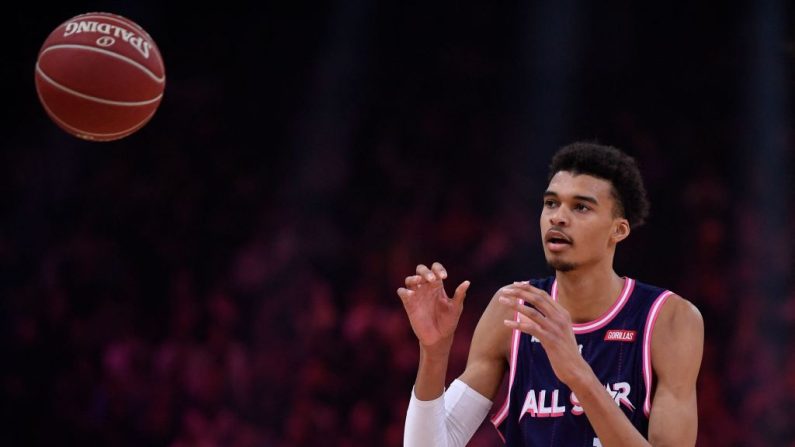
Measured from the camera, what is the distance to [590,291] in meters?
2.37

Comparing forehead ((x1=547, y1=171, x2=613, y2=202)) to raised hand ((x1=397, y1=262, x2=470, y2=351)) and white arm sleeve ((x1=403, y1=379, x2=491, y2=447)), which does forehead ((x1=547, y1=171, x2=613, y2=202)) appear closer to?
raised hand ((x1=397, y1=262, x2=470, y2=351))

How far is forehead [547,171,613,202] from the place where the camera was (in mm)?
2352

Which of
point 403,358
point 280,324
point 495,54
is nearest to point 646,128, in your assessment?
point 495,54

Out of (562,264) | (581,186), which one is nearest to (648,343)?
(562,264)

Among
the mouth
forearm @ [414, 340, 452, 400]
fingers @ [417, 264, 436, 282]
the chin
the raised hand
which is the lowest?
forearm @ [414, 340, 452, 400]

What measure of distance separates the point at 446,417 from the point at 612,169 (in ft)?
2.58

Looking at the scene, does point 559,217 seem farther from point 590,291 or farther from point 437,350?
point 437,350

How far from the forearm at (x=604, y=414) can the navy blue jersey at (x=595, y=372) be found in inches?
9.3

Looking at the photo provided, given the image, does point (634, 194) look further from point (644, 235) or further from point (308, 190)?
point (308, 190)

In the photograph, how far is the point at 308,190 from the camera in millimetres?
5836

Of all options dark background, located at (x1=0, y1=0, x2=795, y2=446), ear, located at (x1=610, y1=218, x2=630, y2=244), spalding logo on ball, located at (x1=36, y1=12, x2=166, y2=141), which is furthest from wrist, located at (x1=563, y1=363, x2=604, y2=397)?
dark background, located at (x1=0, y1=0, x2=795, y2=446)

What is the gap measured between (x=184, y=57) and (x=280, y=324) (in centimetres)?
196

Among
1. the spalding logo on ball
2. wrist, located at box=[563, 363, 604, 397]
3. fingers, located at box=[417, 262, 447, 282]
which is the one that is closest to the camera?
wrist, located at box=[563, 363, 604, 397]

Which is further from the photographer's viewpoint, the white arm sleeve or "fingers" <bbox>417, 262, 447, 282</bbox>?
the white arm sleeve
